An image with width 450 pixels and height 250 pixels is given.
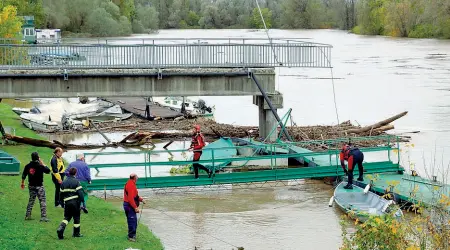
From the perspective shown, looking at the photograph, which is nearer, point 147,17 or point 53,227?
point 53,227

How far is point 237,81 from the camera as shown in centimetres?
3006

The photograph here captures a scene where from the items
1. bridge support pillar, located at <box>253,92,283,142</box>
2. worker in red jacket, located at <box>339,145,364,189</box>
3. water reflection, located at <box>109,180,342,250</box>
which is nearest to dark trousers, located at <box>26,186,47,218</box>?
water reflection, located at <box>109,180,342,250</box>

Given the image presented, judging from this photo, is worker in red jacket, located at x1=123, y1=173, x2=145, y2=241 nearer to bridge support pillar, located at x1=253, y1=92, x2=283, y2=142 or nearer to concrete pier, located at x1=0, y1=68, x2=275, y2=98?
concrete pier, located at x1=0, y1=68, x2=275, y2=98

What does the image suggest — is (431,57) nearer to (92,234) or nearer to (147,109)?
(147,109)

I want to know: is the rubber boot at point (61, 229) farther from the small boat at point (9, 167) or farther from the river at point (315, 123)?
the small boat at point (9, 167)

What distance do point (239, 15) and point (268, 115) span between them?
463 ft

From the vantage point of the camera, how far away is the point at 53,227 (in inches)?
648

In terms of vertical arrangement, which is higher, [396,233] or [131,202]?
[396,233]

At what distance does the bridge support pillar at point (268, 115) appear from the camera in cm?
3020

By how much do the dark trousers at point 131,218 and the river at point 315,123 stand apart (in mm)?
1871

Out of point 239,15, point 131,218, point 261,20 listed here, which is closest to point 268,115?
point 131,218

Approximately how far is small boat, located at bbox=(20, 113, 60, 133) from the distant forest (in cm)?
3516

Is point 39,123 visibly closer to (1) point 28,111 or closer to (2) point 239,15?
(1) point 28,111

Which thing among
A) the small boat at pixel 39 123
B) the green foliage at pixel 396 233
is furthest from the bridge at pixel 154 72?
the green foliage at pixel 396 233
